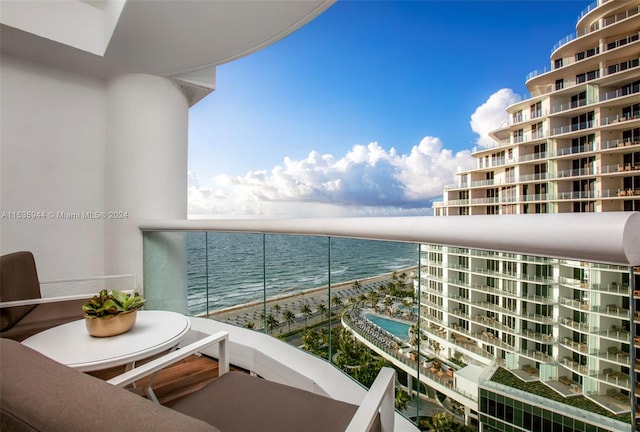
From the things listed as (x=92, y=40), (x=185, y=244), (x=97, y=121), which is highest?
(x=92, y=40)

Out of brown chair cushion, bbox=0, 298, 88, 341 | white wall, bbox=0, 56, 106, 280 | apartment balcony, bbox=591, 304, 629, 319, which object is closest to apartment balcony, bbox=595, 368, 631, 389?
apartment balcony, bbox=591, 304, 629, 319

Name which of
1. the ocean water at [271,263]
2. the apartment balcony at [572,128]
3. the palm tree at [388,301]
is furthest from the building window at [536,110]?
the palm tree at [388,301]

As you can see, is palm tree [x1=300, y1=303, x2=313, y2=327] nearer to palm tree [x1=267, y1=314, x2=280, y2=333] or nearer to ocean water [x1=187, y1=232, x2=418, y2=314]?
ocean water [x1=187, y1=232, x2=418, y2=314]

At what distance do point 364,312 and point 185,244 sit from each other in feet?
6.18

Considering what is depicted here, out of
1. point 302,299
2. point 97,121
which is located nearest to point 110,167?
point 97,121

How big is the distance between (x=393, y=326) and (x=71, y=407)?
1.04 m

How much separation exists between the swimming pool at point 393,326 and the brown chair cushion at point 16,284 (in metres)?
1.88

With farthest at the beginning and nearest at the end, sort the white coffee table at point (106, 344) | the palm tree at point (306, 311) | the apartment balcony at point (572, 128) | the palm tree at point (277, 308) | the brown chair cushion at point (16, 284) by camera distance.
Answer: the apartment balcony at point (572, 128) → the palm tree at point (277, 308) → the brown chair cushion at point (16, 284) → the palm tree at point (306, 311) → the white coffee table at point (106, 344)

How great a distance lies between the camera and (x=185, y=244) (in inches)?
105

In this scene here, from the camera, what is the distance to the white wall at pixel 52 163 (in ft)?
8.64

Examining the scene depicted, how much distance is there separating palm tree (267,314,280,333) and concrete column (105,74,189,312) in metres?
1.25

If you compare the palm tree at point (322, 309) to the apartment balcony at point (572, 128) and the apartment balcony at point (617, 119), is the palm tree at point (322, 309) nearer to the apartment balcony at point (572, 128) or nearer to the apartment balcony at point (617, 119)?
the apartment balcony at point (617, 119)

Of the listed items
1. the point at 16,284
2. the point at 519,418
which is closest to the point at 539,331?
the point at 519,418

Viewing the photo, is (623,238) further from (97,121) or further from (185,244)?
(97,121)
